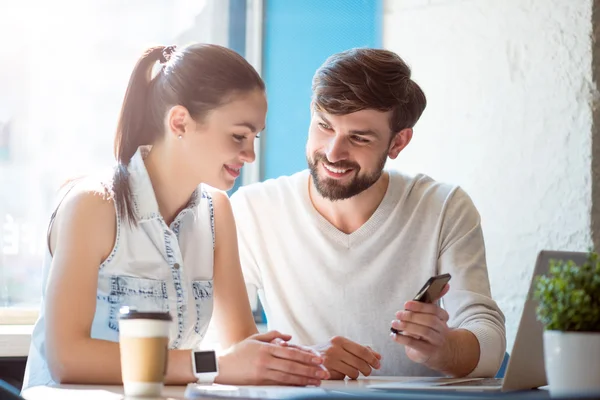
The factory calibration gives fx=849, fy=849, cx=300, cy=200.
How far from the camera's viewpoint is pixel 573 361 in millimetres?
1104

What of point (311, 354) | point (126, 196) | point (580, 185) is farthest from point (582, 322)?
point (580, 185)

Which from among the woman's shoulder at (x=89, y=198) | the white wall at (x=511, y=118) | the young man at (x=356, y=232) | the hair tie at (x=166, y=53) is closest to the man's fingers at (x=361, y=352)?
the young man at (x=356, y=232)

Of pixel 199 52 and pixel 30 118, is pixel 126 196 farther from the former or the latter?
pixel 30 118

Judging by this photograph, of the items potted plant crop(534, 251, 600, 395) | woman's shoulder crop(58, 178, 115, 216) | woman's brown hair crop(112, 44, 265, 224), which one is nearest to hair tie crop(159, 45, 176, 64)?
woman's brown hair crop(112, 44, 265, 224)

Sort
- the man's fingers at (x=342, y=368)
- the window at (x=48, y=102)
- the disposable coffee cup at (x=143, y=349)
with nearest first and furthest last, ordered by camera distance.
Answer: the disposable coffee cup at (x=143, y=349) → the man's fingers at (x=342, y=368) → the window at (x=48, y=102)

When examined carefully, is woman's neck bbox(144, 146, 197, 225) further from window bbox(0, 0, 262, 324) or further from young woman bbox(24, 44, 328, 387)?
window bbox(0, 0, 262, 324)

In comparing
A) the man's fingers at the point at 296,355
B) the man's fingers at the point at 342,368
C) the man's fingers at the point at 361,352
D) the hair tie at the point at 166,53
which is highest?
the hair tie at the point at 166,53

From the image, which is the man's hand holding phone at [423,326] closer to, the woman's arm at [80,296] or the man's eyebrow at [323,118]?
the woman's arm at [80,296]

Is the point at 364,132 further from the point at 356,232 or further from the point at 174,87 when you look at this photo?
the point at 174,87

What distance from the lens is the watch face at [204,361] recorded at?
1.46 m

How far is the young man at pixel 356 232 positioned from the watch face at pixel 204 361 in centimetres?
77

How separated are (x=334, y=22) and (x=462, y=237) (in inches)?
50.6

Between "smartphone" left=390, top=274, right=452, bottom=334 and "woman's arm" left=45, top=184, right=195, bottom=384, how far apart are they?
48 centimetres

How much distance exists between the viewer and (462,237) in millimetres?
2234
